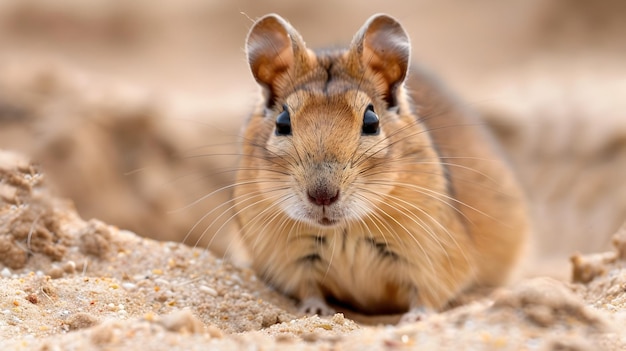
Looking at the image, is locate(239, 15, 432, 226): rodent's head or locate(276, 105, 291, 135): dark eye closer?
locate(239, 15, 432, 226): rodent's head

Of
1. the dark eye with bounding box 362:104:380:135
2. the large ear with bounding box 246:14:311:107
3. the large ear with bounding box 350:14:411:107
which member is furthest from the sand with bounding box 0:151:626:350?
the large ear with bounding box 350:14:411:107

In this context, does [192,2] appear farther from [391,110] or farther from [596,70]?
[391,110]

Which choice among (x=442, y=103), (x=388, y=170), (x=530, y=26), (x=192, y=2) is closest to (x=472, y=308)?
(x=388, y=170)

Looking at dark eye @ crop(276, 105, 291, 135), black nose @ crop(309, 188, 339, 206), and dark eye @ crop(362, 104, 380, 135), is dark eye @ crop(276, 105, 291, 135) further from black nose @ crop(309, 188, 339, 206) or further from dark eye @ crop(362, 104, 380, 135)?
black nose @ crop(309, 188, 339, 206)

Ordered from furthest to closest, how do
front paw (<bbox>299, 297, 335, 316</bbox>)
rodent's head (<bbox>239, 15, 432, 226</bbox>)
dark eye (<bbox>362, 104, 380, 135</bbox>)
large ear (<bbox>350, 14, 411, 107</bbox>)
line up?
1. front paw (<bbox>299, 297, 335, 316</bbox>)
2. large ear (<bbox>350, 14, 411, 107</bbox>)
3. dark eye (<bbox>362, 104, 380, 135</bbox>)
4. rodent's head (<bbox>239, 15, 432, 226</bbox>)

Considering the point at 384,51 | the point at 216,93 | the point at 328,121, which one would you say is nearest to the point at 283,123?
the point at 328,121

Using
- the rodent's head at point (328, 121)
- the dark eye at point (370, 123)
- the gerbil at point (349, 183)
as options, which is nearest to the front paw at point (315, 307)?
the gerbil at point (349, 183)
